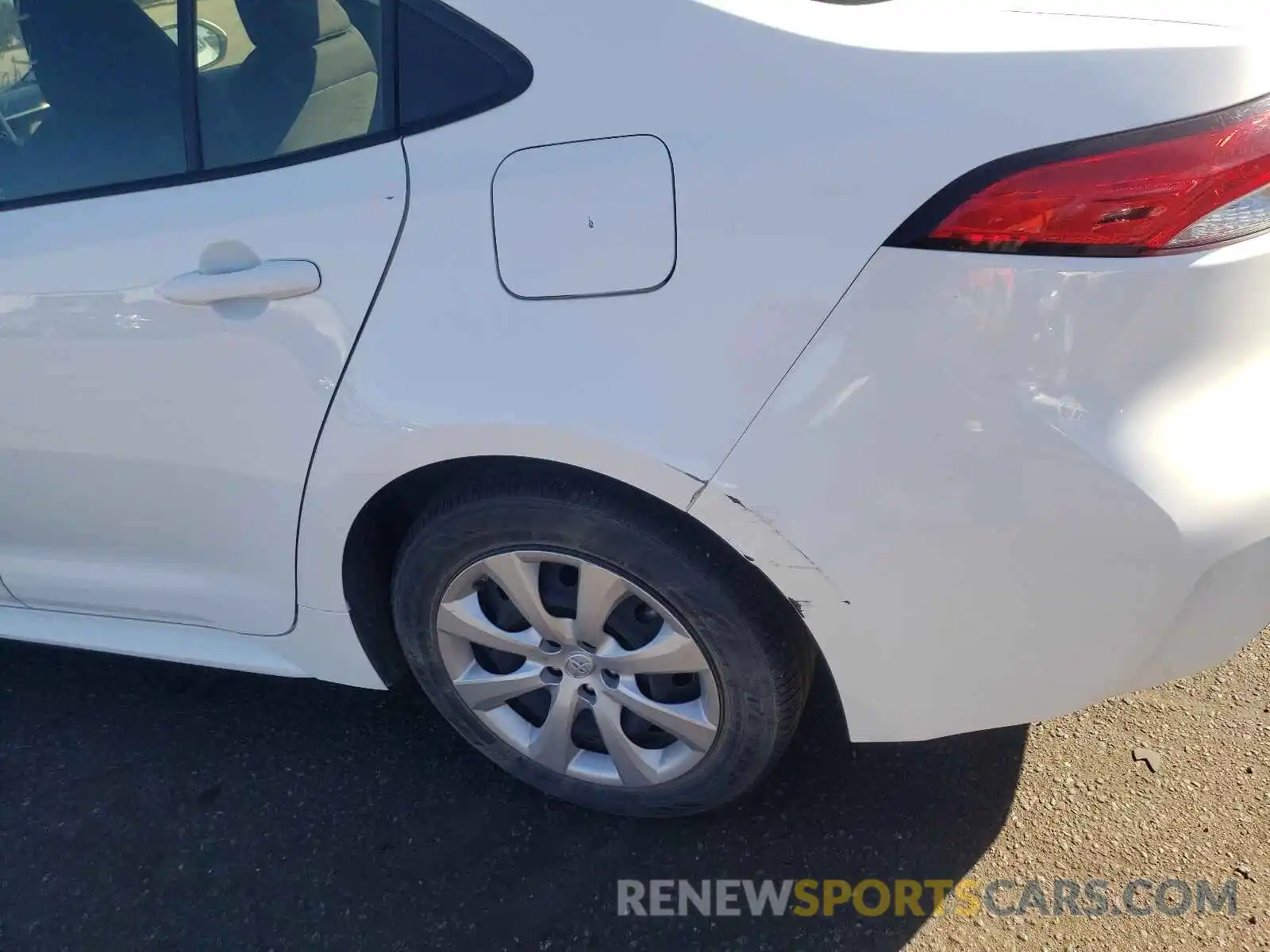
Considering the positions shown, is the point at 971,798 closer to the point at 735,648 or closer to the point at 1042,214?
the point at 735,648

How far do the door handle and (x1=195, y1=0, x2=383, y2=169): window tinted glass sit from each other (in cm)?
20

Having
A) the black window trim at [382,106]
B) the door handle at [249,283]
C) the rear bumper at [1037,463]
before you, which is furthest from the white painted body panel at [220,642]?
the rear bumper at [1037,463]

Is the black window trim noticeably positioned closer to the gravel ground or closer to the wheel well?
the wheel well

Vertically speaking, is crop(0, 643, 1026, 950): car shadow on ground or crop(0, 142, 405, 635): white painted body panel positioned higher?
crop(0, 142, 405, 635): white painted body panel

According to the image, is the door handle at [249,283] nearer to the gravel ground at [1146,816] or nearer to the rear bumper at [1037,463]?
the rear bumper at [1037,463]

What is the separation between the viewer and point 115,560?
222cm

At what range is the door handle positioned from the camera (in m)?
1.74

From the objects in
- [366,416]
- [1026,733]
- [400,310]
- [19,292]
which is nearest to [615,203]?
[400,310]

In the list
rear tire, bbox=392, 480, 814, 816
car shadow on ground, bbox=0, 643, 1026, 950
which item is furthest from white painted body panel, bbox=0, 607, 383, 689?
car shadow on ground, bbox=0, 643, 1026, 950

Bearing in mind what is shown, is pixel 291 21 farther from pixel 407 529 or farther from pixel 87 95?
pixel 407 529

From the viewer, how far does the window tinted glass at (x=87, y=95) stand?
6.30 feet

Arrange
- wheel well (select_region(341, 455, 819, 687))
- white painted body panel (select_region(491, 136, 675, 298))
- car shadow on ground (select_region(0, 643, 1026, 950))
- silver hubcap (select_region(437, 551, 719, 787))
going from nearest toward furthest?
1. white painted body panel (select_region(491, 136, 675, 298))
2. wheel well (select_region(341, 455, 819, 687))
3. silver hubcap (select_region(437, 551, 719, 787))
4. car shadow on ground (select_region(0, 643, 1026, 950))

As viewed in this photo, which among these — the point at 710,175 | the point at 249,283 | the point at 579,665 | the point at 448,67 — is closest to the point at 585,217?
the point at 710,175

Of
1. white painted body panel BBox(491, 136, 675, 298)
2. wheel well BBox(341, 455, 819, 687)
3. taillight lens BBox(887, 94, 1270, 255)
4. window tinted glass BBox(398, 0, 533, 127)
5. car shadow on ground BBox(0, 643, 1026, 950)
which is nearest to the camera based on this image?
taillight lens BBox(887, 94, 1270, 255)
